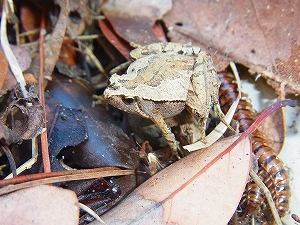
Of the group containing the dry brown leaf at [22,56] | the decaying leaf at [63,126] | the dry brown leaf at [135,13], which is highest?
the dry brown leaf at [135,13]

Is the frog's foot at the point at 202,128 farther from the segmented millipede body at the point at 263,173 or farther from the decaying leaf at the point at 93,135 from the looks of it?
the decaying leaf at the point at 93,135

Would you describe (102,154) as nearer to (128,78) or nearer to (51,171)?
(51,171)

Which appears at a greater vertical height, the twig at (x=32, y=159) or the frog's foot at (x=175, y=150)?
the frog's foot at (x=175, y=150)

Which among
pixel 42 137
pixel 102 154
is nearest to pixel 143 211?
pixel 102 154

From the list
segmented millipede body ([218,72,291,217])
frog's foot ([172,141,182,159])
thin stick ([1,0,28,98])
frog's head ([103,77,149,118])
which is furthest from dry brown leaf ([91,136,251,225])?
thin stick ([1,0,28,98])

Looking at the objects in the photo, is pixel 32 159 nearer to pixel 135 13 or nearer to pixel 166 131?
pixel 166 131

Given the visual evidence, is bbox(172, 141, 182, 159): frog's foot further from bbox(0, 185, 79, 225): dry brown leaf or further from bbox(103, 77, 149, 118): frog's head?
bbox(0, 185, 79, 225): dry brown leaf

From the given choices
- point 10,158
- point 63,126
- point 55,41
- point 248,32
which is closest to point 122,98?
point 63,126

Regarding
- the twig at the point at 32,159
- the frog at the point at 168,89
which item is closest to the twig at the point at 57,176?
the twig at the point at 32,159
